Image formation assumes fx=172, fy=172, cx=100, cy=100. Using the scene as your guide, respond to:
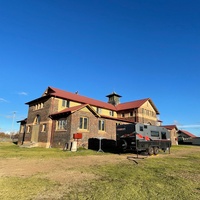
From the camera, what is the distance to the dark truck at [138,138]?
640 inches

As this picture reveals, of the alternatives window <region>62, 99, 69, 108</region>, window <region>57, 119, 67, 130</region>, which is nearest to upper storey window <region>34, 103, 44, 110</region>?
window <region>62, 99, 69, 108</region>

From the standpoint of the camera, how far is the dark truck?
16250 mm

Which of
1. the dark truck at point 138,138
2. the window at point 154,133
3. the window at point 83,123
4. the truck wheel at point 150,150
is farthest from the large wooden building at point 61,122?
the window at point 154,133

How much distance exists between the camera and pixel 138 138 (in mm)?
16219

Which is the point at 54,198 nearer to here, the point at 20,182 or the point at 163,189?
the point at 20,182

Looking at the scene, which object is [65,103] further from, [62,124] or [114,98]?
[114,98]

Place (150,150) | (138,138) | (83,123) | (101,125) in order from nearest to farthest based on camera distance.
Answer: (138,138) → (150,150) → (83,123) → (101,125)

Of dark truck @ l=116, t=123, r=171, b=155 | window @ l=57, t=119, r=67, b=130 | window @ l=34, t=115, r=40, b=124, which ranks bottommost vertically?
dark truck @ l=116, t=123, r=171, b=155

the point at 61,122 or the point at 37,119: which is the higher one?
the point at 37,119

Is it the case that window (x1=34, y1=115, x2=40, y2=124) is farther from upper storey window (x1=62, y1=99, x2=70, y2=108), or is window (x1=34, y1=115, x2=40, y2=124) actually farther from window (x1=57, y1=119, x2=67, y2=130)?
window (x1=57, y1=119, x2=67, y2=130)

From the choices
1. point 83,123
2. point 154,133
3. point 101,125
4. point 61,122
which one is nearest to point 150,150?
point 154,133

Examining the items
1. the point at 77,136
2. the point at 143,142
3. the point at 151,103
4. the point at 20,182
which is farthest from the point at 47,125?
the point at 151,103

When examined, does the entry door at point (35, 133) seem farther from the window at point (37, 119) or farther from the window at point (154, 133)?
the window at point (154, 133)

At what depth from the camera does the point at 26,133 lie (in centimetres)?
3044
